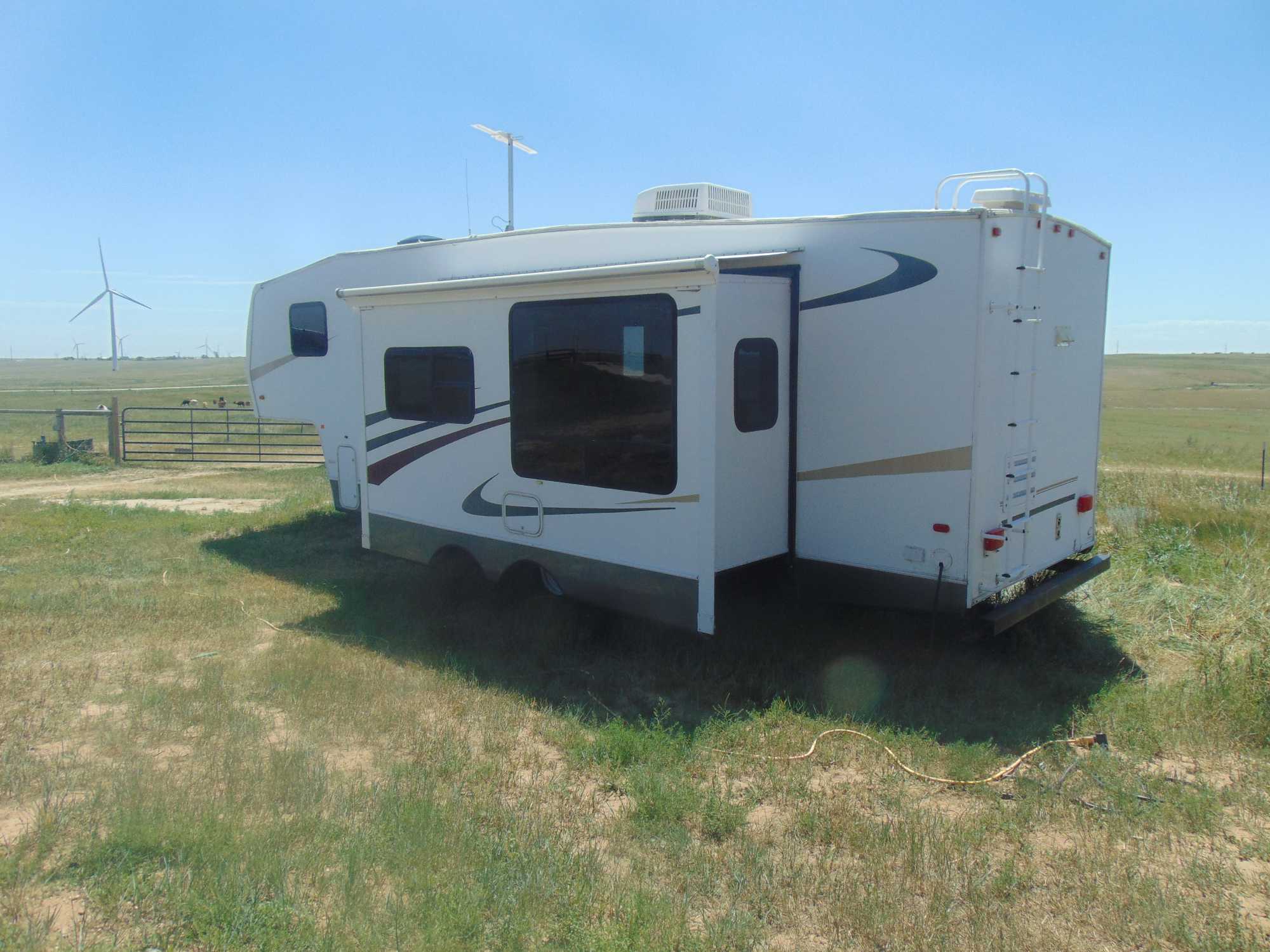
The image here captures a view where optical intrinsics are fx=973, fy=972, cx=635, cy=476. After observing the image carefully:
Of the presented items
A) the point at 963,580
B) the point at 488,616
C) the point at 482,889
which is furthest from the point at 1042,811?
the point at 488,616

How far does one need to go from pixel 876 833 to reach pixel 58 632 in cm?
585

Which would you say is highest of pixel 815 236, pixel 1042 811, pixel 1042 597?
pixel 815 236

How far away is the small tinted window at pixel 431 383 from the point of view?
705cm

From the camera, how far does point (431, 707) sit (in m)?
5.57

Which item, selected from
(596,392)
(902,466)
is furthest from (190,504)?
(902,466)

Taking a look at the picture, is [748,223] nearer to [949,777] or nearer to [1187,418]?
[949,777]

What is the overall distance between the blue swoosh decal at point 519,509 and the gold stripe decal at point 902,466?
1042 mm

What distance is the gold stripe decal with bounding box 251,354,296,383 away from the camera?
33.9ft

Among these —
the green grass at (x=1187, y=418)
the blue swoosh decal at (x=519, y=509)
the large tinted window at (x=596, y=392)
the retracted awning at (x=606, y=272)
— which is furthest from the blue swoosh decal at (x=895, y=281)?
the green grass at (x=1187, y=418)

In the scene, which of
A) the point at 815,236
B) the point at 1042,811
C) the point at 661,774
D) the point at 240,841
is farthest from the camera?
the point at 815,236

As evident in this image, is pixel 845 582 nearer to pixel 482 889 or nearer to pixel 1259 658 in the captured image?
pixel 1259 658

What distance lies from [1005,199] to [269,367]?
26.0ft

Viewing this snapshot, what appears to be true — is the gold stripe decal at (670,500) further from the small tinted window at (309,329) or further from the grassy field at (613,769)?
the small tinted window at (309,329)

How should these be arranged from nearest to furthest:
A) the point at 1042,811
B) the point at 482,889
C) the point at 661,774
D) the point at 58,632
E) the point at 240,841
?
1. the point at 482,889
2. the point at 240,841
3. the point at 1042,811
4. the point at 661,774
5. the point at 58,632
